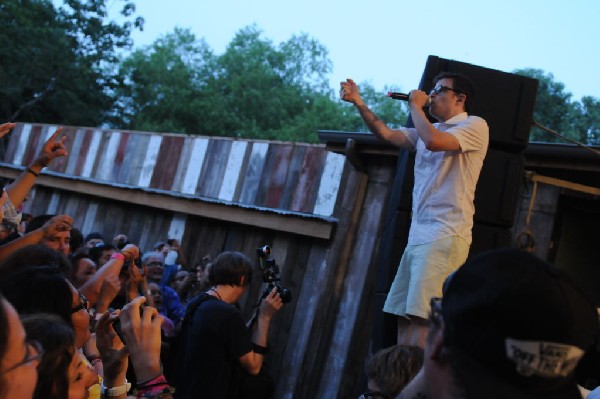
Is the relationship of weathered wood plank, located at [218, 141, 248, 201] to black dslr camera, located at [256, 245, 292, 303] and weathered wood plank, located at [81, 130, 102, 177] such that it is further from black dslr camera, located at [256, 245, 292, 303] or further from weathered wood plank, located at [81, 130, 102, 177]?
black dslr camera, located at [256, 245, 292, 303]

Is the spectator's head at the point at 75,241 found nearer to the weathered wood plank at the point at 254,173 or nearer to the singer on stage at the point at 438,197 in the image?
the weathered wood plank at the point at 254,173

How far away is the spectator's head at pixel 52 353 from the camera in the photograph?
2.34 meters

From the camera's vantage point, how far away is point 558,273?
131cm

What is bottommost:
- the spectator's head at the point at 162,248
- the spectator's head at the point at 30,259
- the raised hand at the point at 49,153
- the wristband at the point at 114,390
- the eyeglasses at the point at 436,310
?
the wristband at the point at 114,390

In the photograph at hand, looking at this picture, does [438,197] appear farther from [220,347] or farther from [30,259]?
[30,259]

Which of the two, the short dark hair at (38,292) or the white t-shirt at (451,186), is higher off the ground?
the white t-shirt at (451,186)

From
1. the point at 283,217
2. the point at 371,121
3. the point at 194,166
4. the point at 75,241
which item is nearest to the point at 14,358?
the point at 371,121

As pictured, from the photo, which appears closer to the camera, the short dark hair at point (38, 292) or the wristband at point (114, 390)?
the short dark hair at point (38, 292)

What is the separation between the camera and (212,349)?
14.8 feet

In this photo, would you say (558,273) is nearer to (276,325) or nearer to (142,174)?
(276,325)

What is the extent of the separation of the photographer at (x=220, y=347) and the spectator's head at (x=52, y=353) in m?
2.01

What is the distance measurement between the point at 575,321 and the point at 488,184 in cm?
351

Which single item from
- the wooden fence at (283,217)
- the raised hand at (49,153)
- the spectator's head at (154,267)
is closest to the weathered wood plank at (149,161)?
the wooden fence at (283,217)

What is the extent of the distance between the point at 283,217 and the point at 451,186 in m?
4.62
